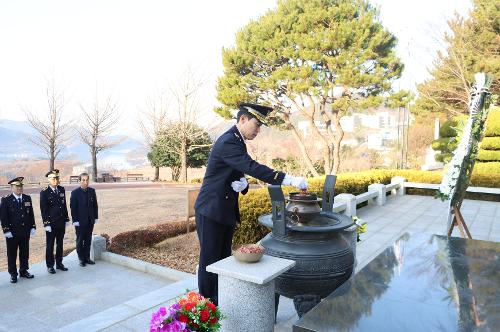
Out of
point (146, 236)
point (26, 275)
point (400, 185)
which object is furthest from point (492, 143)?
point (26, 275)

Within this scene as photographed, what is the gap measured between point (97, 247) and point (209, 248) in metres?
4.68

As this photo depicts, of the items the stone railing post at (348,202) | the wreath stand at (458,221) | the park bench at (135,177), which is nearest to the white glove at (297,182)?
the wreath stand at (458,221)

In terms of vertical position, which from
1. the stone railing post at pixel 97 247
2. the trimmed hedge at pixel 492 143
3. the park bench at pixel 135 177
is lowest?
the park bench at pixel 135 177

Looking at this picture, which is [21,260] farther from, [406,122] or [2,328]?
[406,122]

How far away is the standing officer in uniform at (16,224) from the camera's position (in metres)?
6.10

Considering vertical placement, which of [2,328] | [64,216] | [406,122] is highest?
[406,122]

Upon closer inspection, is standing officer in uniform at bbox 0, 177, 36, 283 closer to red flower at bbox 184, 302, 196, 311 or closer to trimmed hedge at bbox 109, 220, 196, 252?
trimmed hedge at bbox 109, 220, 196, 252

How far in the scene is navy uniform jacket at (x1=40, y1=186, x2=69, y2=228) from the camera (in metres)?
6.50

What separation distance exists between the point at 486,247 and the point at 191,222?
22.0 feet

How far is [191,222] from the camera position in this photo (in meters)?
9.48

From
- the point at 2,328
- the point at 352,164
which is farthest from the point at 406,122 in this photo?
the point at 2,328

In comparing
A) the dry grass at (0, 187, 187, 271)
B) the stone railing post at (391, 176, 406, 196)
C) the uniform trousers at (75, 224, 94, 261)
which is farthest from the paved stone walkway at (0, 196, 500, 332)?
the stone railing post at (391, 176, 406, 196)

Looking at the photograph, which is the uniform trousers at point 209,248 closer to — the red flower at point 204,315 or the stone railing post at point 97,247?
the red flower at point 204,315

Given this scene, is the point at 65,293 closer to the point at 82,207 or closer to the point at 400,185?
the point at 82,207
